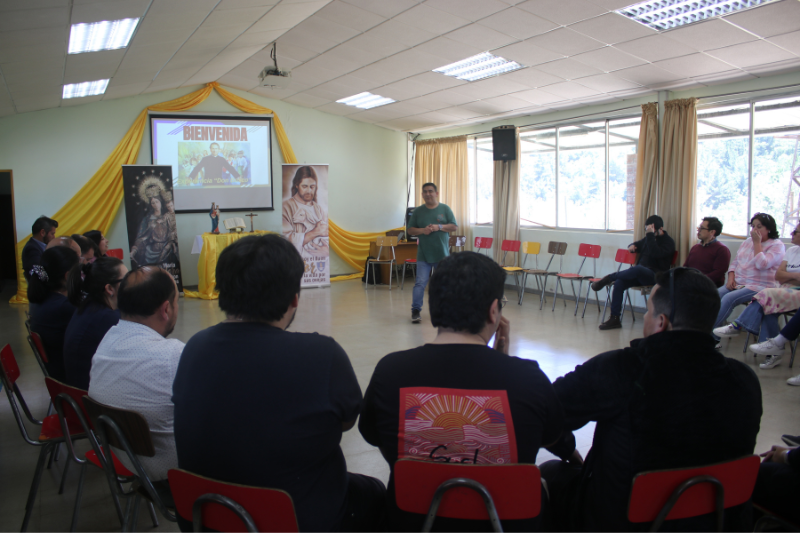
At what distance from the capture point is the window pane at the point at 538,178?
8.07 m

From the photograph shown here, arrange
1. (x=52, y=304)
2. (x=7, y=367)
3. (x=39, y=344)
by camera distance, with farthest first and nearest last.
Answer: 1. (x=52, y=304)
2. (x=39, y=344)
3. (x=7, y=367)

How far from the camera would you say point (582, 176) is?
7.62m

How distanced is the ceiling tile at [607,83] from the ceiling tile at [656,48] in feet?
2.36

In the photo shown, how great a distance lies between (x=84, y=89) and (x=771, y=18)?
764 centimetres

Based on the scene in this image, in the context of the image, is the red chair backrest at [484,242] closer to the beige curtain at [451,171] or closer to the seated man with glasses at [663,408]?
the beige curtain at [451,171]

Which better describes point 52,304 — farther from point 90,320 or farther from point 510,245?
point 510,245

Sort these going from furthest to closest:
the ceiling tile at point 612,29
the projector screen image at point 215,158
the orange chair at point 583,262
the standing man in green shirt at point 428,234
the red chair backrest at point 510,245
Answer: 1. the projector screen image at point 215,158
2. the red chair backrest at point 510,245
3. the orange chair at point 583,262
4. the standing man in green shirt at point 428,234
5. the ceiling tile at point 612,29

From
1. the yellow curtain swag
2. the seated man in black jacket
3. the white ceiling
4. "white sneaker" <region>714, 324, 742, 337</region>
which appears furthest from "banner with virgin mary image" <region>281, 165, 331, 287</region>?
"white sneaker" <region>714, 324, 742, 337</region>

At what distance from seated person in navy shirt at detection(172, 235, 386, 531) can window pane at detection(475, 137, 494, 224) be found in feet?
27.2

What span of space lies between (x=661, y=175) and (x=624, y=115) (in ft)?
3.68

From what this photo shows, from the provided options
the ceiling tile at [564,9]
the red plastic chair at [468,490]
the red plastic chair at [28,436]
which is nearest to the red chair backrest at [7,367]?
the red plastic chair at [28,436]

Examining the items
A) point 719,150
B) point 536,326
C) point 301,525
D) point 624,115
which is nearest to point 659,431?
point 301,525

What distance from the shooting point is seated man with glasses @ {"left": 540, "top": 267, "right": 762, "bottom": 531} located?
1.28m

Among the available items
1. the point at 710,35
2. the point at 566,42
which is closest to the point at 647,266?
the point at 710,35
